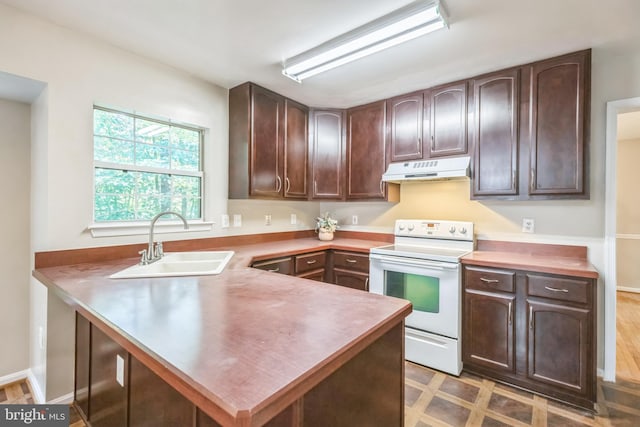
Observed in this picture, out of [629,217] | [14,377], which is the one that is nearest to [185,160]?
[14,377]

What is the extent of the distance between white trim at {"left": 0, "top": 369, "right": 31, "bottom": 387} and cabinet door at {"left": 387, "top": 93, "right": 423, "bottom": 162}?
136 inches

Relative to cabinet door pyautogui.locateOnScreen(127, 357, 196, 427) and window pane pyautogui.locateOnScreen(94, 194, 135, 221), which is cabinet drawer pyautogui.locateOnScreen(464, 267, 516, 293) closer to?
cabinet door pyautogui.locateOnScreen(127, 357, 196, 427)

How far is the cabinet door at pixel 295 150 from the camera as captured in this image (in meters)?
3.10

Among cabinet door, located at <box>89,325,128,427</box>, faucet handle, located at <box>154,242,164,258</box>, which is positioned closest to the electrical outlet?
cabinet door, located at <box>89,325,128,427</box>

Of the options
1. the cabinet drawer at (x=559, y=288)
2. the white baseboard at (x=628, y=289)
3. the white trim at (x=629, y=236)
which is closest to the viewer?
the cabinet drawer at (x=559, y=288)

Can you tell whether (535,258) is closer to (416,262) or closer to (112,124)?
(416,262)

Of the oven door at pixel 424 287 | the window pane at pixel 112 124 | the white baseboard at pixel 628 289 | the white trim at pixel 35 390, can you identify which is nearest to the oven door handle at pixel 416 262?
the oven door at pixel 424 287

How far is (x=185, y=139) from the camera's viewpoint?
2.68 meters

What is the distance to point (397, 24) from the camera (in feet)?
5.74

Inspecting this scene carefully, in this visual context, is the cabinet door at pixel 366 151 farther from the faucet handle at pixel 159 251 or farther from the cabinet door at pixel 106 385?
the cabinet door at pixel 106 385

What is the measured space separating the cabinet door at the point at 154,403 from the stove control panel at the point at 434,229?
96.3 inches

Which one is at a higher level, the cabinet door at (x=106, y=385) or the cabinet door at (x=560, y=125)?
the cabinet door at (x=560, y=125)

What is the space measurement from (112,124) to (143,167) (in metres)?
0.36

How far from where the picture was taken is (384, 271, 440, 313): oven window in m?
2.41
